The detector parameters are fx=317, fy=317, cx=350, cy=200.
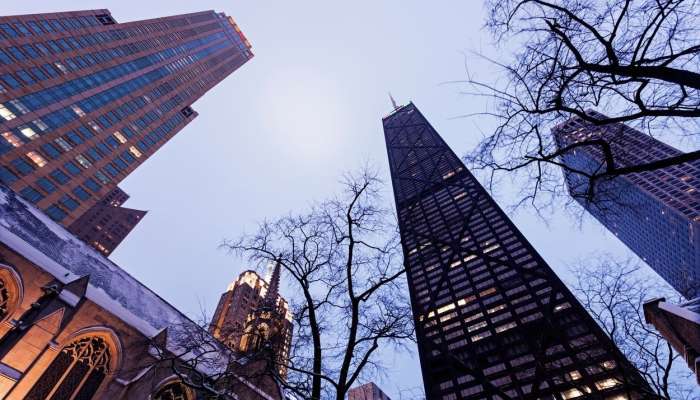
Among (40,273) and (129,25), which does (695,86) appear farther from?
(129,25)

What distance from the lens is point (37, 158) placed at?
166ft

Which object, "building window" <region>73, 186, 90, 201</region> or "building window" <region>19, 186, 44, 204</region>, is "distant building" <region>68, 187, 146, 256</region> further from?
"building window" <region>19, 186, 44, 204</region>

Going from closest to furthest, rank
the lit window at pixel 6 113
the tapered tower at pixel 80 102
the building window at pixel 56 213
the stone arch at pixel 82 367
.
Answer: the stone arch at pixel 82 367
the lit window at pixel 6 113
the tapered tower at pixel 80 102
the building window at pixel 56 213

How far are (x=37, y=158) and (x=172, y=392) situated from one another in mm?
53758

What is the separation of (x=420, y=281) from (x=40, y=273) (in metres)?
58.9

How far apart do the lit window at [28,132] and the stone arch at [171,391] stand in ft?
177

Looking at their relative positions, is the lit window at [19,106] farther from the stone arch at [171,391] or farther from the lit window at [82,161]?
the stone arch at [171,391]

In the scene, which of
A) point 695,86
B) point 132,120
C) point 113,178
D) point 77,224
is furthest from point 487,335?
point 77,224

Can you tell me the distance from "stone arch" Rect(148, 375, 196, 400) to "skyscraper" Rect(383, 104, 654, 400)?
24.1m

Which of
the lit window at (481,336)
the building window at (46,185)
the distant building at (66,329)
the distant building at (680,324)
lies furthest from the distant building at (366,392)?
the building window at (46,185)

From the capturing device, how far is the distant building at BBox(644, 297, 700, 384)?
12.1 metres

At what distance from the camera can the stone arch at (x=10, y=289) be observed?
15495 millimetres

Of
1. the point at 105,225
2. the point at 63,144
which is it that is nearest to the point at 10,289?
the point at 63,144

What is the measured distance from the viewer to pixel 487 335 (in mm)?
49688
